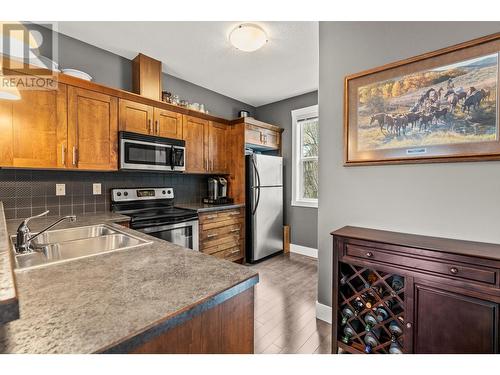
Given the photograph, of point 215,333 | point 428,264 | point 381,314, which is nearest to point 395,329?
point 381,314

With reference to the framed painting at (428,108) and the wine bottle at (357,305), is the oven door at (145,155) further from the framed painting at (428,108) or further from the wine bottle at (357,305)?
the wine bottle at (357,305)

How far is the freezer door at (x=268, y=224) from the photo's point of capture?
3506mm

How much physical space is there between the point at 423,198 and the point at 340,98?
1038 mm

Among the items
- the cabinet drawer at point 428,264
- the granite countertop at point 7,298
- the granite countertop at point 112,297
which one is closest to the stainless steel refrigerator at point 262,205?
the cabinet drawer at point 428,264

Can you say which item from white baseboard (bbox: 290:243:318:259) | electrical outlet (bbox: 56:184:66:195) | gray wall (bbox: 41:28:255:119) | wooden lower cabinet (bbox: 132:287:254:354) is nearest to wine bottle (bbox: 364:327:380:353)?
wooden lower cabinet (bbox: 132:287:254:354)

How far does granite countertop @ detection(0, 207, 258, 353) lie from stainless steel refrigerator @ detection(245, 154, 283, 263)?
245 cm

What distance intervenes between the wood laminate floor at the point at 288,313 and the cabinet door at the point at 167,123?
2177 millimetres

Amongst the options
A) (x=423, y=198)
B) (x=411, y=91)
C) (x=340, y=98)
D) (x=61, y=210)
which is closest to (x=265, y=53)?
(x=340, y=98)

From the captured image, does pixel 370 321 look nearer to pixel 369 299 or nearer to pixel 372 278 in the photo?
pixel 369 299

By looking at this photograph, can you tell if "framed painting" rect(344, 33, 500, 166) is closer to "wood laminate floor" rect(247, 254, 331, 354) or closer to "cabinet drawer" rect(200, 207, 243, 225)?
"wood laminate floor" rect(247, 254, 331, 354)

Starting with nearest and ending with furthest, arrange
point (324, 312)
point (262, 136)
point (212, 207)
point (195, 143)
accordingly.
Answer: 1. point (324, 312)
2. point (212, 207)
3. point (195, 143)
4. point (262, 136)

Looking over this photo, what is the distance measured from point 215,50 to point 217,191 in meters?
1.87

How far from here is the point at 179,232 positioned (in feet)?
8.61
